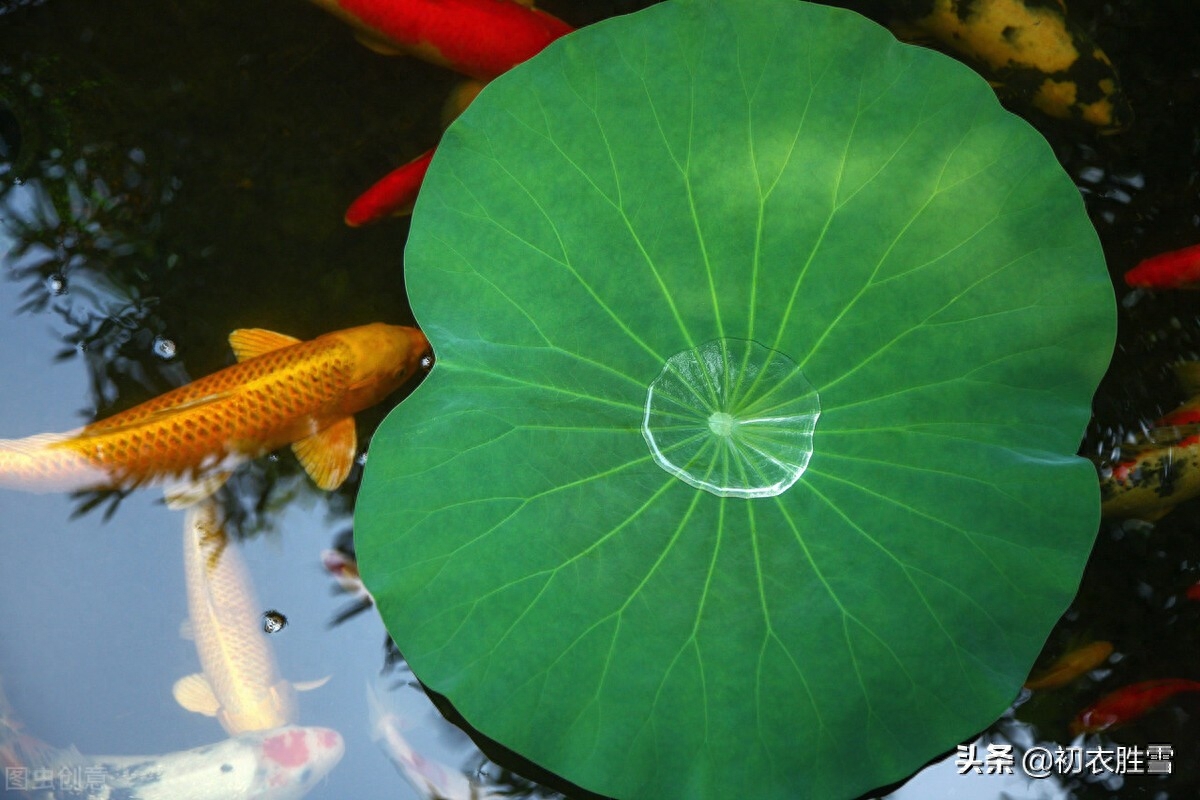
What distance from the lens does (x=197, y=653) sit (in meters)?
1.96

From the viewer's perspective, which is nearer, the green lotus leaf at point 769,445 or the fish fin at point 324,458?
the green lotus leaf at point 769,445

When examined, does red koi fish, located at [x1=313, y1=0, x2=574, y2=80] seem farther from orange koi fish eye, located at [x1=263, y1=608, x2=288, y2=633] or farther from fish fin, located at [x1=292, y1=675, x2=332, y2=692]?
fish fin, located at [x1=292, y1=675, x2=332, y2=692]

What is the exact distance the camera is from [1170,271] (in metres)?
2.08

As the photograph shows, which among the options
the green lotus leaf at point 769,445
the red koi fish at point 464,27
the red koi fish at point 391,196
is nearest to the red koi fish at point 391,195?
the red koi fish at point 391,196

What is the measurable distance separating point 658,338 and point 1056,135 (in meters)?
1.33

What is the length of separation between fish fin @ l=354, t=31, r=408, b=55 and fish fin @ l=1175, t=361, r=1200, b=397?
78.8 inches

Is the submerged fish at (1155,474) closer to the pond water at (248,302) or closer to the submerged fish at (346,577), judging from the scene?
the pond water at (248,302)

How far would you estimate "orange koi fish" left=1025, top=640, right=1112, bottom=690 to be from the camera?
6.48 ft

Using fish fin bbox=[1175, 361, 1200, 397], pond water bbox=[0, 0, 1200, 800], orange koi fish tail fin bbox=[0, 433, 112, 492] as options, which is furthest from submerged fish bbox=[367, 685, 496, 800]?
fish fin bbox=[1175, 361, 1200, 397]

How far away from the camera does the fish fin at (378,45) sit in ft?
7.22

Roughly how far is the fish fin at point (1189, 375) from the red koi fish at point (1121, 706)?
0.68 meters

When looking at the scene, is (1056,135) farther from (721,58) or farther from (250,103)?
(250,103)

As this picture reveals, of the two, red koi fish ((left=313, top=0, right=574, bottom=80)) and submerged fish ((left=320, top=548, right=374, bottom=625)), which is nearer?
submerged fish ((left=320, top=548, right=374, bottom=625))

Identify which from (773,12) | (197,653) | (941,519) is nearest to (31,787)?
(197,653)
